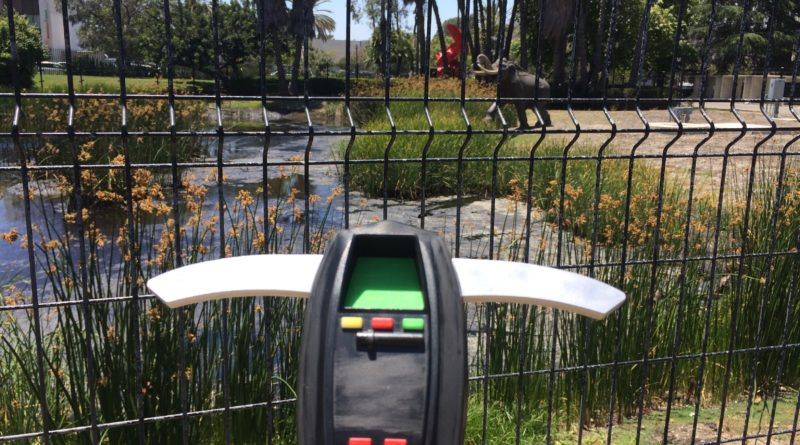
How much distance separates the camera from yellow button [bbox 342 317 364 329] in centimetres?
111

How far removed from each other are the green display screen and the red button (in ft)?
0.12

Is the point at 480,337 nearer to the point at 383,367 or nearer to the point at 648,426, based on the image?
the point at 648,426

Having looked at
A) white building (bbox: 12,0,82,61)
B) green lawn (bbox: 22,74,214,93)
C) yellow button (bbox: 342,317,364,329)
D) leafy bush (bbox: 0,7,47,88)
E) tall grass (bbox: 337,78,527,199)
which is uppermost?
white building (bbox: 12,0,82,61)

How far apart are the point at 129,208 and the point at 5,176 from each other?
32.8 feet

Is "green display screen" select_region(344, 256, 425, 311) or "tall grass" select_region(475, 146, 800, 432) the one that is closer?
"green display screen" select_region(344, 256, 425, 311)

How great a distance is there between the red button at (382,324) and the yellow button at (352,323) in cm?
2

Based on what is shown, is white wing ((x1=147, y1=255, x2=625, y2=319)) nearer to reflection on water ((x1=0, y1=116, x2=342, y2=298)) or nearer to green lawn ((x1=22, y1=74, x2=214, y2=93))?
reflection on water ((x1=0, y1=116, x2=342, y2=298))

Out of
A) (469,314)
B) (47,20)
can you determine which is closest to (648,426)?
(469,314)

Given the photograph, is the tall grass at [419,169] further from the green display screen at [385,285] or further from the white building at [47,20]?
the white building at [47,20]

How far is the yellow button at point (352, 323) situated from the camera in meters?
1.11

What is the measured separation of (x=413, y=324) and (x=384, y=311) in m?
0.05

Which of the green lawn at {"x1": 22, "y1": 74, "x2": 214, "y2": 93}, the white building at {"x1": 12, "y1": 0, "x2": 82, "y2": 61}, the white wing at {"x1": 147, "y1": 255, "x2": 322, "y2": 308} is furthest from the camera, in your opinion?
the white building at {"x1": 12, "y1": 0, "x2": 82, "y2": 61}

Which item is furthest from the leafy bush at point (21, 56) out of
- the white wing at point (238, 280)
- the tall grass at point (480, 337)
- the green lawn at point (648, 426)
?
the white wing at point (238, 280)

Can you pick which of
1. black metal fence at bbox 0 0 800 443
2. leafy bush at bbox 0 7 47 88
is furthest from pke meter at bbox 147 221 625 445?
leafy bush at bbox 0 7 47 88
